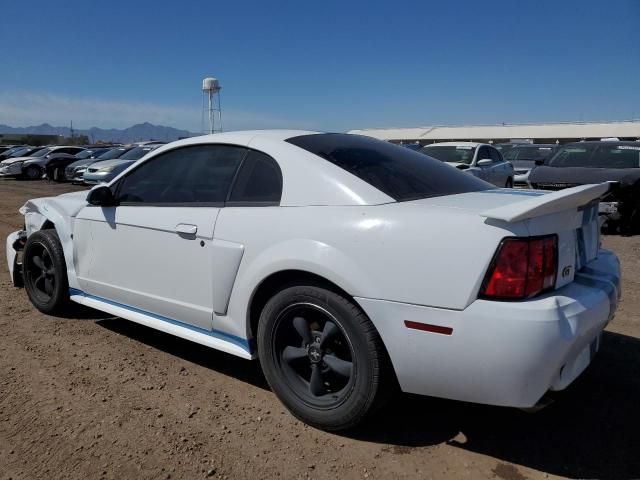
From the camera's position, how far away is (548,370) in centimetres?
216

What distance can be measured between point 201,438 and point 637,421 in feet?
7.56

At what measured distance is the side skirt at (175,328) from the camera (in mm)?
2996

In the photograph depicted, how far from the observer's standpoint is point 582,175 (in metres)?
9.21

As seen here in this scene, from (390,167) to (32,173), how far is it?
2526cm

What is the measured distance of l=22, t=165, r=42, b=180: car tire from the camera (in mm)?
24000

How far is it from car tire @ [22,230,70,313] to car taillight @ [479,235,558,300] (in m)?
3.35

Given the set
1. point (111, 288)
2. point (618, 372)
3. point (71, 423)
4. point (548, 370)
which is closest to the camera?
point (548, 370)

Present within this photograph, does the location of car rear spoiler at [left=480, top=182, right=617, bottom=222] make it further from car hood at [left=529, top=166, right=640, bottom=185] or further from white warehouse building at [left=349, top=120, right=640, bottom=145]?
white warehouse building at [left=349, top=120, right=640, bottom=145]

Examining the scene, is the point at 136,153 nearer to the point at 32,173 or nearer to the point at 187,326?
the point at 32,173

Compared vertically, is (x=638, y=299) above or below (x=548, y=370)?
below

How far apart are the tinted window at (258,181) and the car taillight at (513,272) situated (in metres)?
1.21

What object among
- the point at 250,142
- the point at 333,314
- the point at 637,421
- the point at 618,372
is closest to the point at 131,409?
the point at 333,314

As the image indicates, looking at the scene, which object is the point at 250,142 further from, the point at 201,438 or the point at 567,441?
the point at 567,441

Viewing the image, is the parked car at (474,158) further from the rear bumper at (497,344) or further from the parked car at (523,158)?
the rear bumper at (497,344)
